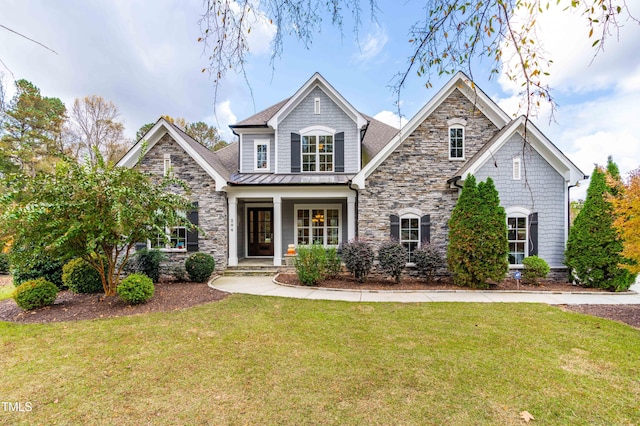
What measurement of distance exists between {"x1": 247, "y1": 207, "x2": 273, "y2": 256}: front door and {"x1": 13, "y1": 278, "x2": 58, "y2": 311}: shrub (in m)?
7.53

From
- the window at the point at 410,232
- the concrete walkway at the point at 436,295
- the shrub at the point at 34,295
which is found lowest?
the concrete walkway at the point at 436,295

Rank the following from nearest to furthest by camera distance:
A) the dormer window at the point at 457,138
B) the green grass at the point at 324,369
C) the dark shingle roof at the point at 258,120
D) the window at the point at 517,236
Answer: the green grass at the point at 324,369 → the window at the point at 517,236 → the dormer window at the point at 457,138 → the dark shingle roof at the point at 258,120

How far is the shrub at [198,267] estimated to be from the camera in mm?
9328

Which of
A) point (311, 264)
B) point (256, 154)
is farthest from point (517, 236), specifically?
point (256, 154)

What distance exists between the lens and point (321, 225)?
1259 cm

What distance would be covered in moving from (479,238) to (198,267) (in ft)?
30.1

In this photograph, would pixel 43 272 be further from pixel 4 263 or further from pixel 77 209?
pixel 4 263

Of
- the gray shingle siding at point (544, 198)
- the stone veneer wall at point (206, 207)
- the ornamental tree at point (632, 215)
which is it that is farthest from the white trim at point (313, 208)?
the ornamental tree at point (632, 215)

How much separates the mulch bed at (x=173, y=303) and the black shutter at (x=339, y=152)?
4.90m

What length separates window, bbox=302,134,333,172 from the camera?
12.0 m

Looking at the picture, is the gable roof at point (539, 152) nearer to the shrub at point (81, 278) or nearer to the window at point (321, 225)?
the window at point (321, 225)

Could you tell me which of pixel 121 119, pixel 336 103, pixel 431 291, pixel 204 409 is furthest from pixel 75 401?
pixel 121 119

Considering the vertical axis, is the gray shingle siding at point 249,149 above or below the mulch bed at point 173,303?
above

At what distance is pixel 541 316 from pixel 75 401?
26.2ft
